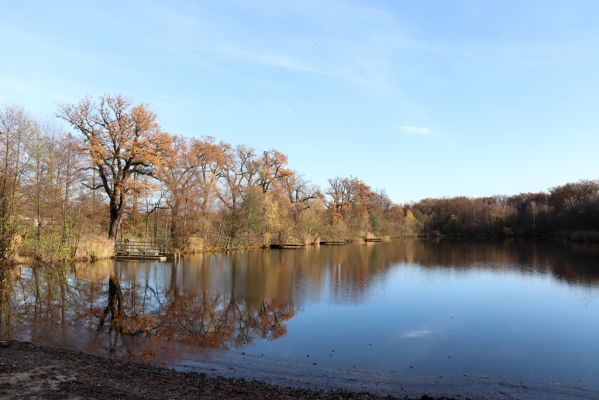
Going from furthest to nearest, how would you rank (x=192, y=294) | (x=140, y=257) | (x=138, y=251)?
(x=138, y=251) < (x=140, y=257) < (x=192, y=294)

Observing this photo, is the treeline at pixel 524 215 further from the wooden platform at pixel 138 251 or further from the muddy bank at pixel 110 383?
the muddy bank at pixel 110 383

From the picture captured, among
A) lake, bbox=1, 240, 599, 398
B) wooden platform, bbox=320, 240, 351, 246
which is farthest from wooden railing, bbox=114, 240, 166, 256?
wooden platform, bbox=320, 240, 351, 246

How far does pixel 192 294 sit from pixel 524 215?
8081 cm

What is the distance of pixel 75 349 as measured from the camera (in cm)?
991

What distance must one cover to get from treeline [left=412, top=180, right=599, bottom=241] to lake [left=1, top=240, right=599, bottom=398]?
5144 cm

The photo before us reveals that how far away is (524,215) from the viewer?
273 ft

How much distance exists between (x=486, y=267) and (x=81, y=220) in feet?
89.6

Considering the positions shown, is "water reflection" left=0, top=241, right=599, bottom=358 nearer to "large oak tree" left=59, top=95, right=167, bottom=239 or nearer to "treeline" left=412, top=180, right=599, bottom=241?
"large oak tree" left=59, top=95, right=167, bottom=239

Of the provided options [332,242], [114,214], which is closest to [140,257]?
[114,214]

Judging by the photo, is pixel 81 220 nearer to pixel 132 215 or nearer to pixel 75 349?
pixel 132 215

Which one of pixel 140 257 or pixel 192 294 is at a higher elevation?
pixel 140 257

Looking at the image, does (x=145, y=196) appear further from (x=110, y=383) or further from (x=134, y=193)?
(x=110, y=383)

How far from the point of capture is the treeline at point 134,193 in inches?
959

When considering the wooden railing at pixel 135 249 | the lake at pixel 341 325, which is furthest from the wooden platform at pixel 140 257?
the lake at pixel 341 325
